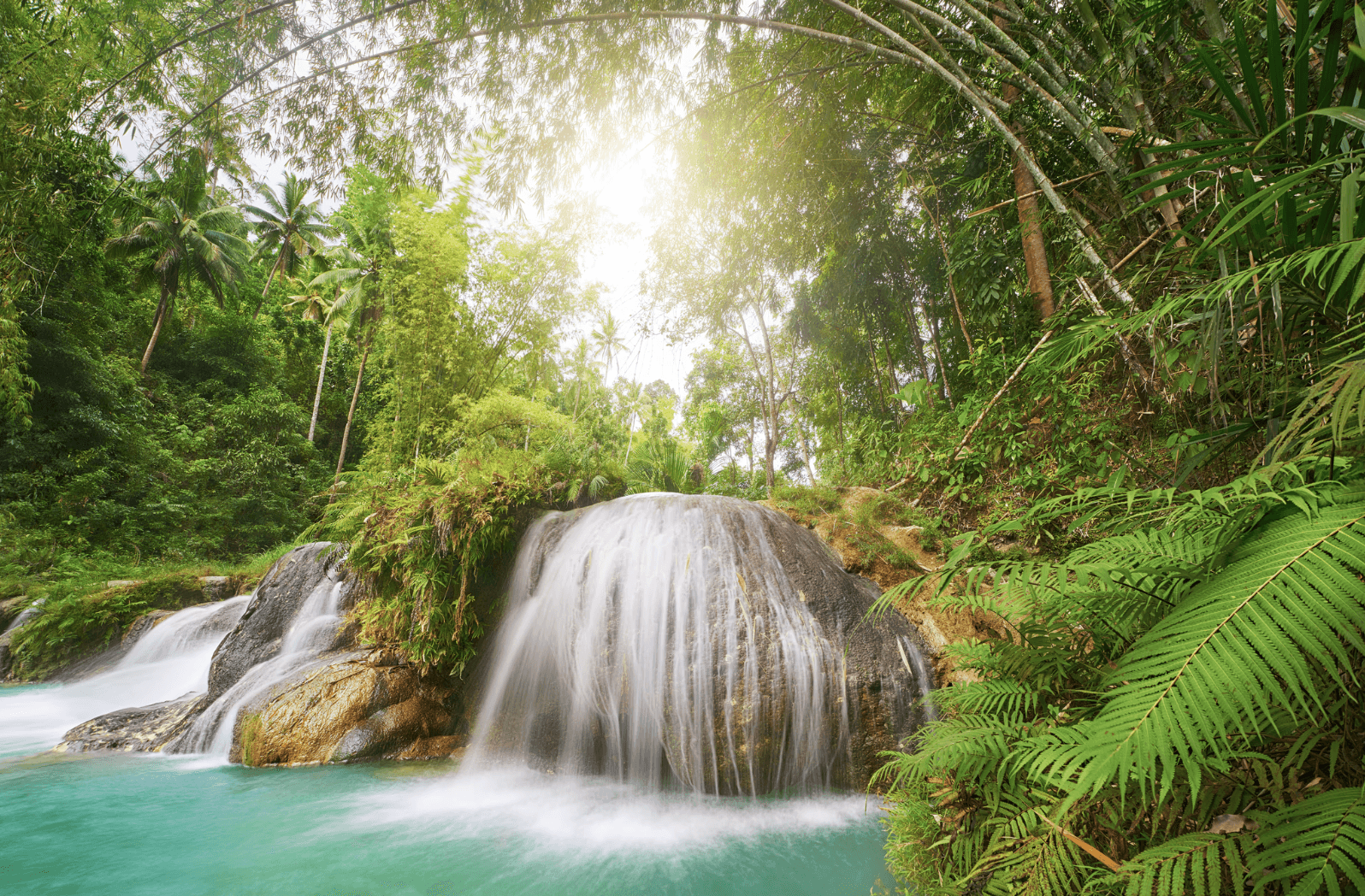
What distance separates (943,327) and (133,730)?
10998 millimetres

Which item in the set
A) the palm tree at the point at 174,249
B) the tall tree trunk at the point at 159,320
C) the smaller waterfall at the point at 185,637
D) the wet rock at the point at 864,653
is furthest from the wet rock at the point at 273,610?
the tall tree trunk at the point at 159,320

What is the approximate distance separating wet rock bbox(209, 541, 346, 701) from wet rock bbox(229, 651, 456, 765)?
5.15ft

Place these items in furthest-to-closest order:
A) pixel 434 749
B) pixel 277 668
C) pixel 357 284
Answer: pixel 357 284
pixel 277 668
pixel 434 749

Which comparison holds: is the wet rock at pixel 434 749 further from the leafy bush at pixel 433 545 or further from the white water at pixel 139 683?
the white water at pixel 139 683

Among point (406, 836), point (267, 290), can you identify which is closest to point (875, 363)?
point (406, 836)

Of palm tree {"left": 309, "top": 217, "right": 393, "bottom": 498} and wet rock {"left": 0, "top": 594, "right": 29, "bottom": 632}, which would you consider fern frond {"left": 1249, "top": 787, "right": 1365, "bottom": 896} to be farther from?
palm tree {"left": 309, "top": 217, "right": 393, "bottom": 498}

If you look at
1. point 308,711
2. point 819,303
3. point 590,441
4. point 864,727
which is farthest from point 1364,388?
point 819,303

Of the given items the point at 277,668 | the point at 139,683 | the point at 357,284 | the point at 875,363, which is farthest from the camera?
the point at 357,284

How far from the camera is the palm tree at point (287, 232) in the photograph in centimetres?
2125

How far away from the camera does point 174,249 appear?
1664 centimetres

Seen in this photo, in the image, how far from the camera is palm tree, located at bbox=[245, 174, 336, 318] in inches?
837

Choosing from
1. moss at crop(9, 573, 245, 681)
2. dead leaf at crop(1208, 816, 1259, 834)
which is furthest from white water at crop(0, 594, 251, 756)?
dead leaf at crop(1208, 816, 1259, 834)

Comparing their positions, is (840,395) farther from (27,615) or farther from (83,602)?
(27,615)

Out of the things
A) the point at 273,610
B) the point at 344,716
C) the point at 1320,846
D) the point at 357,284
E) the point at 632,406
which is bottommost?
the point at 344,716
